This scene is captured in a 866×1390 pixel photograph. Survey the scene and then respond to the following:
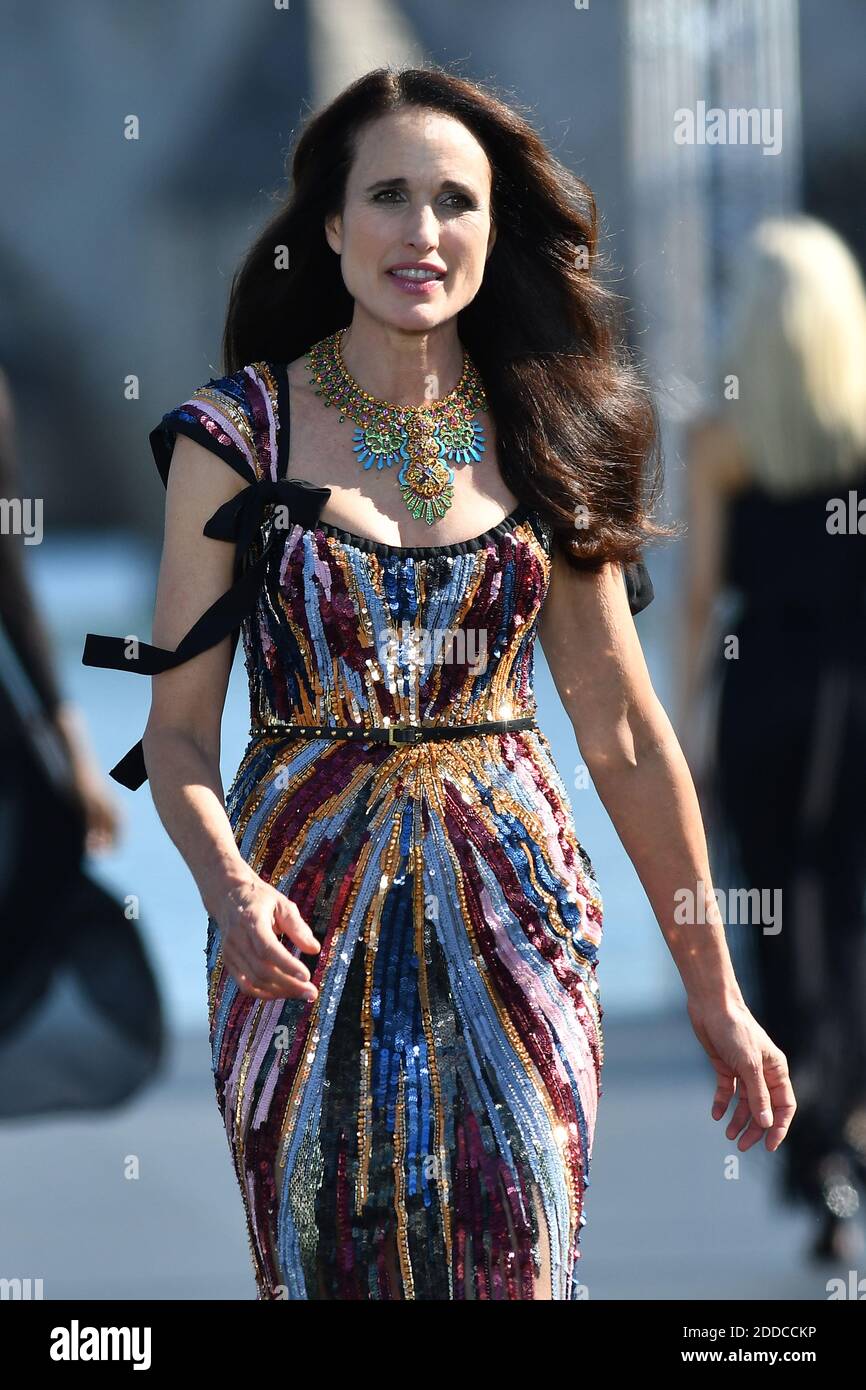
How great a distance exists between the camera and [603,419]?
2.61 metres

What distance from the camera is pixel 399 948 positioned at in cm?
242

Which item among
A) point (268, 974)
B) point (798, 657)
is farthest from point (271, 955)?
point (798, 657)

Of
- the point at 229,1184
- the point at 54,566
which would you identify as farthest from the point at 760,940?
the point at 54,566

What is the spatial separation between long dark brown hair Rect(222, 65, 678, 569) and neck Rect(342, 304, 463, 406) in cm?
9

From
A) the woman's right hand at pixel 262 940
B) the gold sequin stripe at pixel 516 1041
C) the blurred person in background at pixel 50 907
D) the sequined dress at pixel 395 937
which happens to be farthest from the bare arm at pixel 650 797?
the blurred person in background at pixel 50 907

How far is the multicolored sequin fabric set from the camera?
2395 millimetres

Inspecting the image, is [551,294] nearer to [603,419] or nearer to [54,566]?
[603,419]

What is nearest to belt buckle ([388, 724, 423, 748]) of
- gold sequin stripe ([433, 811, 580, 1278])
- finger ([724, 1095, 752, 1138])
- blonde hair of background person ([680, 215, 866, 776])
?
gold sequin stripe ([433, 811, 580, 1278])

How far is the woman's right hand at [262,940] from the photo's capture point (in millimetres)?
2143

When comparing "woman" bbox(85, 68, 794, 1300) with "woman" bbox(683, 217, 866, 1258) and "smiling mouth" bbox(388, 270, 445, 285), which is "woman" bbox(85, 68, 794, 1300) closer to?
"smiling mouth" bbox(388, 270, 445, 285)

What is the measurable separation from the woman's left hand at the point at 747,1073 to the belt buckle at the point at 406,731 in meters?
0.45

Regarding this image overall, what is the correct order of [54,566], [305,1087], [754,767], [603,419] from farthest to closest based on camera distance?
[754,767] < [54,566] < [603,419] < [305,1087]

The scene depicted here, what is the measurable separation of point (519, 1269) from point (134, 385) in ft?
7.07

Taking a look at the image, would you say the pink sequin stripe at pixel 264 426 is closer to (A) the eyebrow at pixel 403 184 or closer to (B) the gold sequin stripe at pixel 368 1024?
(A) the eyebrow at pixel 403 184
